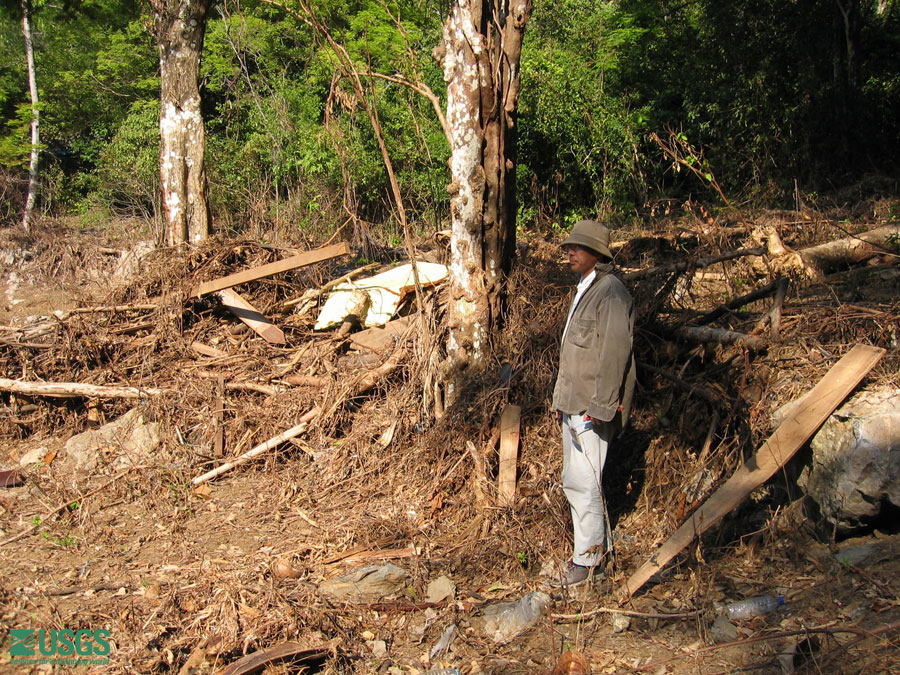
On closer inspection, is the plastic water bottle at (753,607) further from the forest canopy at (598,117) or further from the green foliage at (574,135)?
the green foliage at (574,135)

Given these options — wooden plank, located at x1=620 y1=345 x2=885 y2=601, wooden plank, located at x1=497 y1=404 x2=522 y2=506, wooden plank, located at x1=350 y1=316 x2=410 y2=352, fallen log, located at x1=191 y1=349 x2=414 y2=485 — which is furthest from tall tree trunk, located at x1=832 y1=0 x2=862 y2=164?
wooden plank, located at x1=497 y1=404 x2=522 y2=506

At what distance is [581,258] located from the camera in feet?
13.2

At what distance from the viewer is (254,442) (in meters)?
6.57

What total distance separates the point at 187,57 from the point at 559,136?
634 cm

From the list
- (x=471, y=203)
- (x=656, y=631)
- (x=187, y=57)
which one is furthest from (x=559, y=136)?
(x=656, y=631)

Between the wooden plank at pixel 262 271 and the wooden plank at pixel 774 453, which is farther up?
the wooden plank at pixel 262 271

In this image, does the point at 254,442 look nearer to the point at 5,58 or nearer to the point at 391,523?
the point at 391,523

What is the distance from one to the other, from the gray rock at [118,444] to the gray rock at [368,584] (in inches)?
115

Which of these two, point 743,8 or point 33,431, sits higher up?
point 743,8

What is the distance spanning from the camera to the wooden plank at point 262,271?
7299 mm

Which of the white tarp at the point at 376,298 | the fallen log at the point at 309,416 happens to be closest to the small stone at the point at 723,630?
the fallen log at the point at 309,416

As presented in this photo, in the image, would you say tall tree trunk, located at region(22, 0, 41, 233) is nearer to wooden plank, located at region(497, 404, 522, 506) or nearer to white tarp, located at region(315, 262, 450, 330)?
white tarp, located at region(315, 262, 450, 330)

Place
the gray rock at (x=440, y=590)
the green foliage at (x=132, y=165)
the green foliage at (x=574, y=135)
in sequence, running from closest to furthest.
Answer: the gray rock at (x=440, y=590) < the green foliage at (x=574, y=135) < the green foliage at (x=132, y=165)

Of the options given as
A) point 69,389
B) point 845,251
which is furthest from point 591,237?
point 69,389
